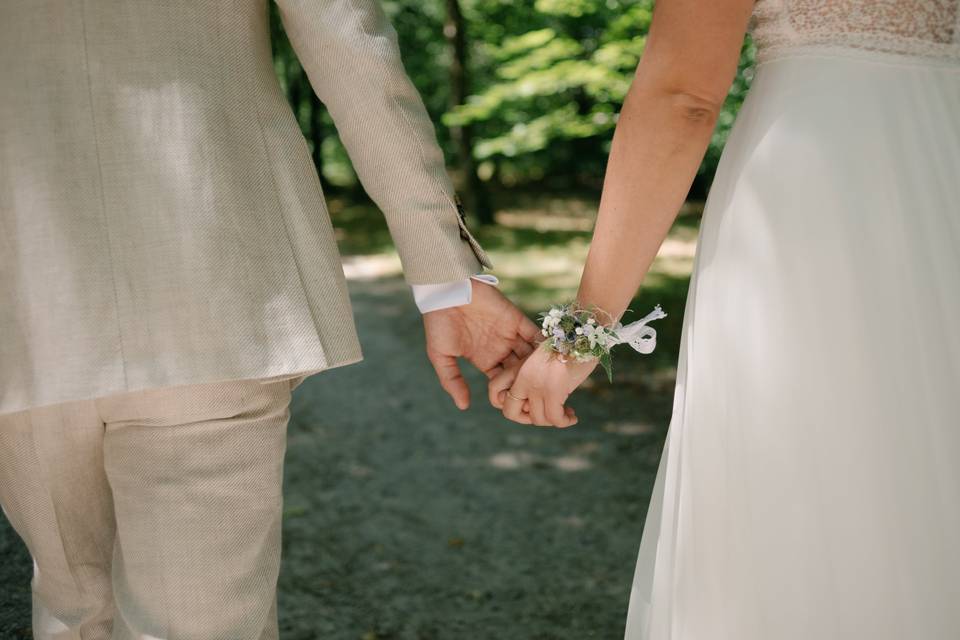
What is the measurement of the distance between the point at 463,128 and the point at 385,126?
1023cm

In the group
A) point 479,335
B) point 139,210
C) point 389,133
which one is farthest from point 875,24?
point 139,210

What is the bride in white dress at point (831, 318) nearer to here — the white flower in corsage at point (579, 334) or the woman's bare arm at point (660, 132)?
the woman's bare arm at point (660, 132)

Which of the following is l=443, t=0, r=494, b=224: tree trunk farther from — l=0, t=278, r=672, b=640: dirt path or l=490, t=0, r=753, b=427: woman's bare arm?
l=490, t=0, r=753, b=427: woman's bare arm

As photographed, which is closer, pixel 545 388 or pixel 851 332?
pixel 851 332

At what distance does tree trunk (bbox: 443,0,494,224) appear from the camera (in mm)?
11445

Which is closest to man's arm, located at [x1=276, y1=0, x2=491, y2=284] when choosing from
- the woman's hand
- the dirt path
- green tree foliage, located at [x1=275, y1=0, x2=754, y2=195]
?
the woman's hand

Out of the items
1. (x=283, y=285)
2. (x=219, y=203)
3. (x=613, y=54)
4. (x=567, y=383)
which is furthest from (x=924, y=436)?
(x=613, y=54)

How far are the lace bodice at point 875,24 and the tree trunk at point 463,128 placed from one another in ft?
32.5

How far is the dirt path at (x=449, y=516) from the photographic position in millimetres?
3689

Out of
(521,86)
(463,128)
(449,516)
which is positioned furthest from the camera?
(463,128)

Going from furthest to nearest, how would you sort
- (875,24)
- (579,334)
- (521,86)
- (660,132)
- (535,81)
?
(521,86) → (535,81) → (579,334) → (660,132) → (875,24)

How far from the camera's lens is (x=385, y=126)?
2047 mm

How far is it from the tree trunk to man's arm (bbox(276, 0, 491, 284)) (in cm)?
967

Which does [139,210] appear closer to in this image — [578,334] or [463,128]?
[578,334]
